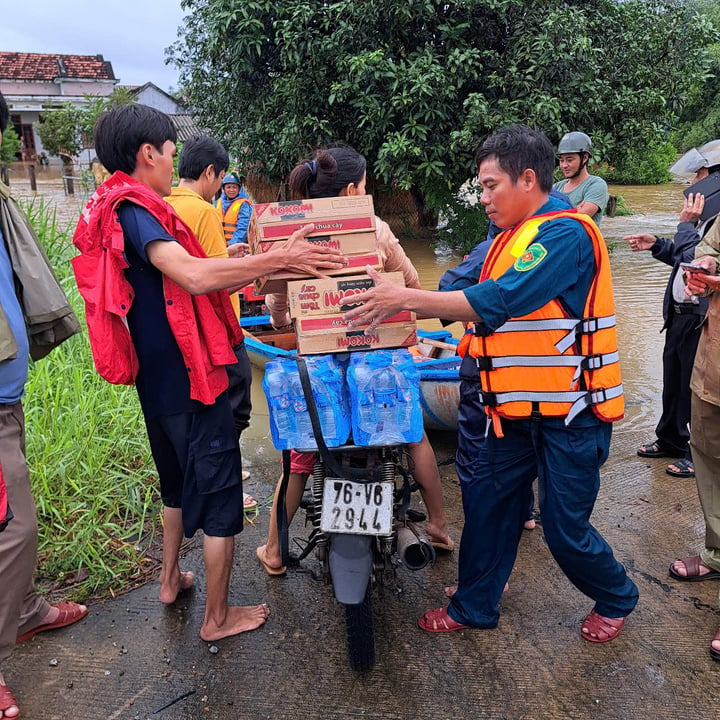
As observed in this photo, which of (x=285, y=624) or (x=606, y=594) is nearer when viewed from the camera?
(x=606, y=594)

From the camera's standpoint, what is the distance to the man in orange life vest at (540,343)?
2.24 m

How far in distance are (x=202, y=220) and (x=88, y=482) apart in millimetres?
1691

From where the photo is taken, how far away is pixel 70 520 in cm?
360

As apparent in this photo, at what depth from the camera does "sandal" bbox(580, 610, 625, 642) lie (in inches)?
107

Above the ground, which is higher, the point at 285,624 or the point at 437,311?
the point at 437,311

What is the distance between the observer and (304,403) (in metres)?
2.45

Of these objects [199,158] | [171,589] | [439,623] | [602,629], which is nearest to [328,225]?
[199,158]

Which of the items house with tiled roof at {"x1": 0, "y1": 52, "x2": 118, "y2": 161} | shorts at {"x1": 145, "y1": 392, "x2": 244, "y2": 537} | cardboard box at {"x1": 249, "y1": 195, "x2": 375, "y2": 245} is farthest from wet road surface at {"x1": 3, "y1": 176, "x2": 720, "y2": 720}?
house with tiled roof at {"x1": 0, "y1": 52, "x2": 118, "y2": 161}

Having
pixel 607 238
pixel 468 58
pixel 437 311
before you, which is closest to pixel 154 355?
pixel 437 311

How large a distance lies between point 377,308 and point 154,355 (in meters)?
0.92

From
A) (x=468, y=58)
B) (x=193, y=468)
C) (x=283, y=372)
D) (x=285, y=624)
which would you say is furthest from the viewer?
(x=468, y=58)

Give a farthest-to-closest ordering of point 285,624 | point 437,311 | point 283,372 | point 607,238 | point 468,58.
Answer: point 607,238 < point 468,58 < point 285,624 < point 283,372 < point 437,311

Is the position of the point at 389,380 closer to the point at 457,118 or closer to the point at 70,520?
the point at 70,520

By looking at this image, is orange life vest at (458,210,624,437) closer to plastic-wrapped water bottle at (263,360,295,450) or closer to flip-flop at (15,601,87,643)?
plastic-wrapped water bottle at (263,360,295,450)
